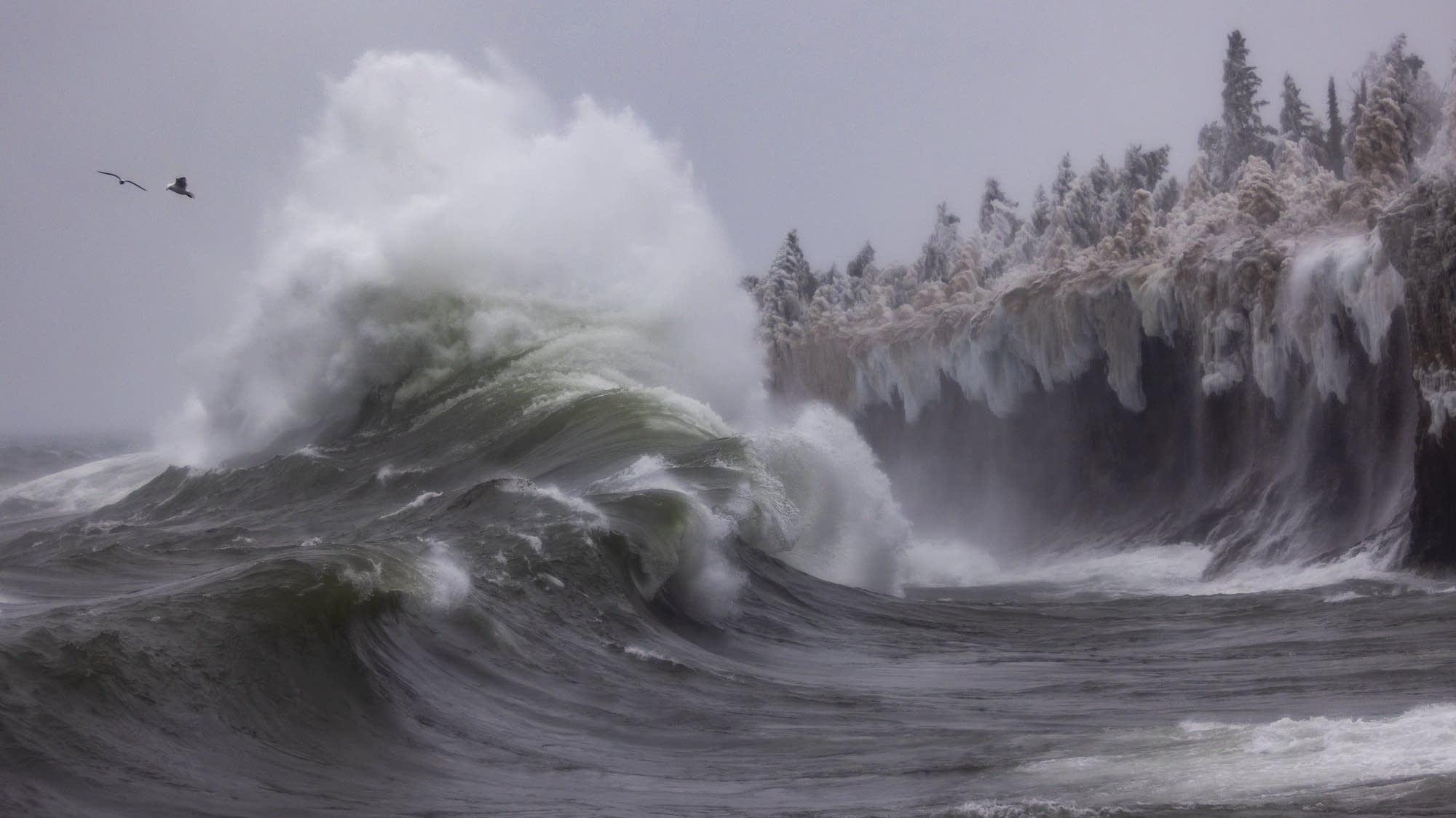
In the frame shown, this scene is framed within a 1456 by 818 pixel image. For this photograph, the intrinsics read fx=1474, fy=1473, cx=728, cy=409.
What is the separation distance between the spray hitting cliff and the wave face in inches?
5.4

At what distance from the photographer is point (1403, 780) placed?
566cm

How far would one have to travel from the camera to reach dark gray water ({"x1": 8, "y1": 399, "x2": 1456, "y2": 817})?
254 inches

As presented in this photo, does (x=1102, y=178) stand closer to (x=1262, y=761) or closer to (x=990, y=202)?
(x=990, y=202)

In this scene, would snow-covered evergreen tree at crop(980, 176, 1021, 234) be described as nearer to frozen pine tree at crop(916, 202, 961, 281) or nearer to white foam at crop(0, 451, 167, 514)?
frozen pine tree at crop(916, 202, 961, 281)

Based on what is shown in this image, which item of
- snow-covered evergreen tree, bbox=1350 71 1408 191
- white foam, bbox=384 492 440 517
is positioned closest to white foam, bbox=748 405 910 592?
white foam, bbox=384 492 440 517

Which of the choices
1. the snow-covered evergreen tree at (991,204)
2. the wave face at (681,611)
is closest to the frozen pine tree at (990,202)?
the snow-covered evergreen tree at (991,204)

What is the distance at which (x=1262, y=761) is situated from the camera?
6.33 meters

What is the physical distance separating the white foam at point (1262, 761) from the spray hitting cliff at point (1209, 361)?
796 cm

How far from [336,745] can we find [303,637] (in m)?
1.39

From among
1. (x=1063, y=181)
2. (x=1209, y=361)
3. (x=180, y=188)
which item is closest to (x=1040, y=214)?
(x=1063, y=181)

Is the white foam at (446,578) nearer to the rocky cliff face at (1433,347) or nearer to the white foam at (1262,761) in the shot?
the white foam at (1262,761)

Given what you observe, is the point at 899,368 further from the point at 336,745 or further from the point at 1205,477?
the point at 336,745

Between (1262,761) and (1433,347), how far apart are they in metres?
8.86

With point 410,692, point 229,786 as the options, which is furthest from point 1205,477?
point 229,786
